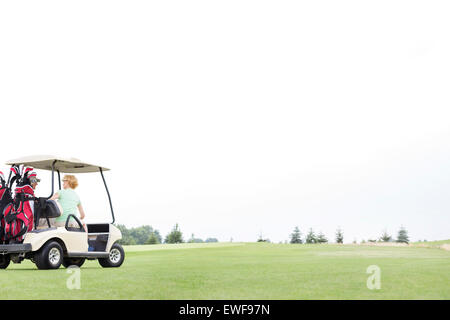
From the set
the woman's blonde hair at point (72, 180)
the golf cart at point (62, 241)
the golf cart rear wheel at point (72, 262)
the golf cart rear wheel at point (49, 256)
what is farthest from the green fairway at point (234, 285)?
the woman's blonde hair at point (72, 180)

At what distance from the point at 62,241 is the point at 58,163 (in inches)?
95.5

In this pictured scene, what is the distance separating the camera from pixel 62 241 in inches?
515

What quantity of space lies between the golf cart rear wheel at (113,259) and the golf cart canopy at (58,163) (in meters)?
2.13

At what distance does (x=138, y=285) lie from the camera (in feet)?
30.8

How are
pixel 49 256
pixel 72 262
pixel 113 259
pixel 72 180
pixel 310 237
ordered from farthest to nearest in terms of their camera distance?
pixel 310 237 < pixel 113 259 < pixel 72 262 < pixel 72 180 < pixel 49 256

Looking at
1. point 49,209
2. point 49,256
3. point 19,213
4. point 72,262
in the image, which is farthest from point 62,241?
point 72,262

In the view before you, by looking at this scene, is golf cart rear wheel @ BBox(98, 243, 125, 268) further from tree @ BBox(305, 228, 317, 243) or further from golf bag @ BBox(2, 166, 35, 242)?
tree @ BBox(305, 228, 317, 243)

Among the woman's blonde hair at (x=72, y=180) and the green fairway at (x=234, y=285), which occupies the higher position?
the woman's blonde hair at (x=72, y=180)

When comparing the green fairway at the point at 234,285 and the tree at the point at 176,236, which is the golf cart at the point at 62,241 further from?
the tree at the point at 176,236

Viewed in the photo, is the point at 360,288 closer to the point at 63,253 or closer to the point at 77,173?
the point at 63,253

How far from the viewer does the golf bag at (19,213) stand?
1309 centimetres

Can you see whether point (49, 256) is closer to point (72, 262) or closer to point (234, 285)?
point (72, 262)
